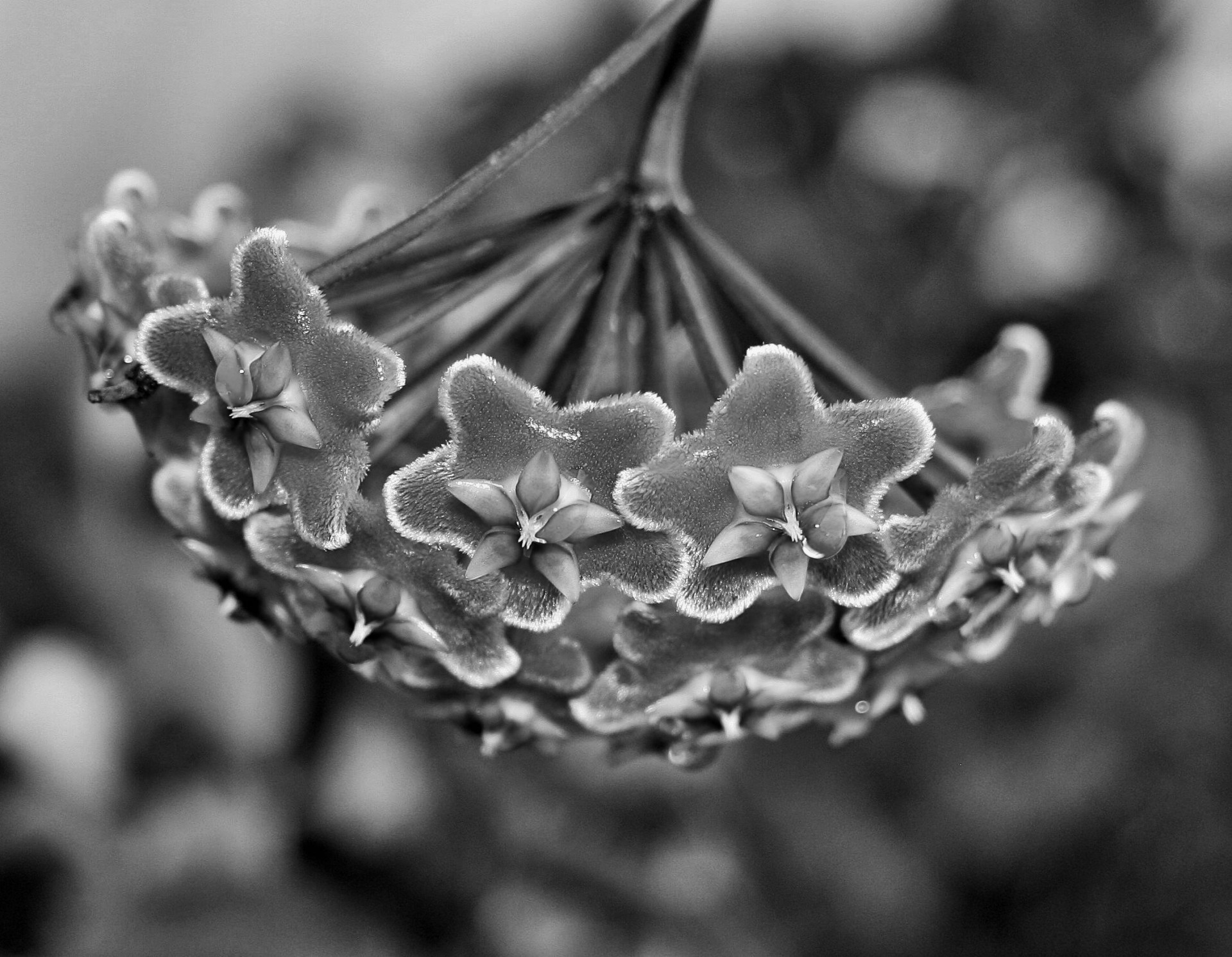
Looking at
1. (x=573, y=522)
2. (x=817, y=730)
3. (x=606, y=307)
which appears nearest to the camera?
(x=573, y=522)

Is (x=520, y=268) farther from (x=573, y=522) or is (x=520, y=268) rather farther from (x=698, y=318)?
(x=573, y=522)

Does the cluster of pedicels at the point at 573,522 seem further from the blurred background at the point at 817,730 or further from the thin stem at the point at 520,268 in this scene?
the blurred background at the point at 817,730

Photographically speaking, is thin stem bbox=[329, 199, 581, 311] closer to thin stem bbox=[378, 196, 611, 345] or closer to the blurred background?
thin stem bbox=[378, 196, 611, 345]

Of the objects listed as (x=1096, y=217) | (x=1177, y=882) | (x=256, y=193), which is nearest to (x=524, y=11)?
(x=256, y=193)

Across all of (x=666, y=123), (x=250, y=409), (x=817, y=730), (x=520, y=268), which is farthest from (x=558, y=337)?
(x=817, y=730)

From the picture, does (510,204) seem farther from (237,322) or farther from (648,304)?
(237,322)

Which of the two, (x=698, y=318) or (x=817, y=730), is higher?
(x=698, y=318)
